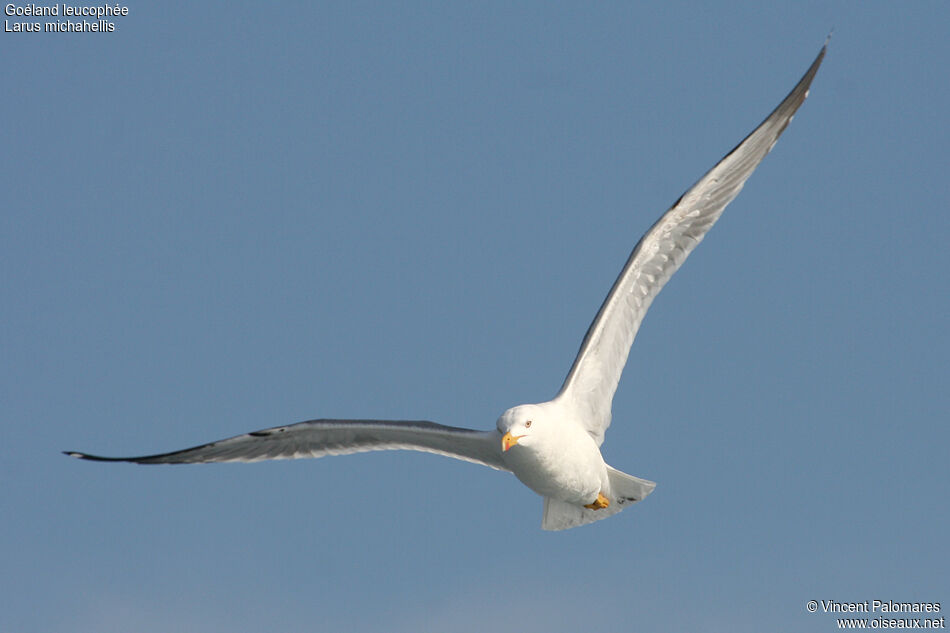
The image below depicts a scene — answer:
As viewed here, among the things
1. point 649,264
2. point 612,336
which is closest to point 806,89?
point 649,264

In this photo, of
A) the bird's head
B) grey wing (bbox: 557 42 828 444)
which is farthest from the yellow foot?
the bird's head

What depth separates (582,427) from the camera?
42.0 feet

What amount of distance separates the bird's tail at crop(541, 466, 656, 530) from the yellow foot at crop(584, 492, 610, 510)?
14cm

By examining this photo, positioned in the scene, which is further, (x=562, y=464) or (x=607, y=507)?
(x=607, y=507)

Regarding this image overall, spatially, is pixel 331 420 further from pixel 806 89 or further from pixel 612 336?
pixel 806 89

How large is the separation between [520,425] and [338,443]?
3.27 m

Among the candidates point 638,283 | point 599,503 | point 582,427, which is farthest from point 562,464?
point 638,283

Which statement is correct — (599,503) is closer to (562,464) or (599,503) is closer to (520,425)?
(562,464)

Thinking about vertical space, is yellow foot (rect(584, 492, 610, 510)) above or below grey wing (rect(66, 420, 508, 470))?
below

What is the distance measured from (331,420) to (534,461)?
274cm

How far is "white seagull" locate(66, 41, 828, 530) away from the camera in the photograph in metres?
12.1

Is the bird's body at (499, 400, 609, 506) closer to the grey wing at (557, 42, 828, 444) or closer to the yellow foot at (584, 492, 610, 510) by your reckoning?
the yellow foot at (584, 492, 610, 510)

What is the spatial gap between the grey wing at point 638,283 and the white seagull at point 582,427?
1 cm

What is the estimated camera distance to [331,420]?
13.3 metres
